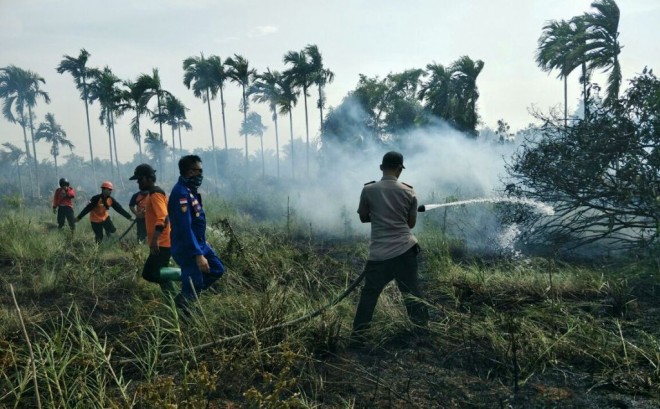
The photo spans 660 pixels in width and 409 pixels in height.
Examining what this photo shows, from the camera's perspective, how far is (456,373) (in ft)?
11.3

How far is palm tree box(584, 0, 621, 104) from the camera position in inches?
592

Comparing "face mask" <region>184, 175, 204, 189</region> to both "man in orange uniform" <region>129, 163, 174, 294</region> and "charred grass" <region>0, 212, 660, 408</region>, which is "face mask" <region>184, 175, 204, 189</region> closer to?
"man in orange uniform" <region>129, 163, 174, 294</region>

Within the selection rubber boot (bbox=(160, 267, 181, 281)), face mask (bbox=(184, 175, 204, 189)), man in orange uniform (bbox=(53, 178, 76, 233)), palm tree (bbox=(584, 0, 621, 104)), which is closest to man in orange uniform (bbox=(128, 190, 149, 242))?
man in orange uniform (bbox=(53, 178, 76, 233))

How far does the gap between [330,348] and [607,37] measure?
1591 cm

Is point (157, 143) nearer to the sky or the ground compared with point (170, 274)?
nearer to the sky

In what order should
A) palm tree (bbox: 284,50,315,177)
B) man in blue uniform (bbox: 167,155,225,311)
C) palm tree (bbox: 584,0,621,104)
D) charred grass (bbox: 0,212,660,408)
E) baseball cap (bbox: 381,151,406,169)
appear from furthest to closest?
palm tree (bbox: 284,50,315,177) < palm tree (bbox: 584,0,621,104) < baseball cap (bbox: 381,151,406,169) < man in blue uniform (bbox: 167,155,225,311) < charred grass (bbox: 0,212,660,408)

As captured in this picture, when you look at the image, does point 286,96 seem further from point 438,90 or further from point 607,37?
point 607,37

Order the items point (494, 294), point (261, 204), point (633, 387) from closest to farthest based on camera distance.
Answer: point (633, 387)
point (494, 294)
point (261, 204)

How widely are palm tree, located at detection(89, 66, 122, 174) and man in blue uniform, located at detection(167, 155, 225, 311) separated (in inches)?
1024

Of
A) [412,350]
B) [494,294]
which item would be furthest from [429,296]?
[412,350]

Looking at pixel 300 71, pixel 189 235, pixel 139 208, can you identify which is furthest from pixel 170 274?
pixel 300 71

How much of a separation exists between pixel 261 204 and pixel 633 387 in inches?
705

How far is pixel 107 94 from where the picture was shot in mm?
27312

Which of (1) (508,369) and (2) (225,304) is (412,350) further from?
(2) (225,304)
